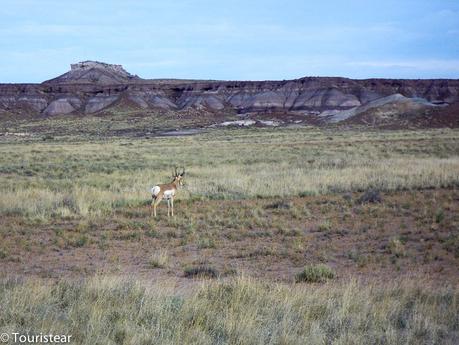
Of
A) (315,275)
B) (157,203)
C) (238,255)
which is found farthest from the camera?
(157,203)

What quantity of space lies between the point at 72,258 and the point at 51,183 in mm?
11898

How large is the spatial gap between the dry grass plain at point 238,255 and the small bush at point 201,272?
0.11ft

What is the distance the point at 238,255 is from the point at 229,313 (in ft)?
16.8

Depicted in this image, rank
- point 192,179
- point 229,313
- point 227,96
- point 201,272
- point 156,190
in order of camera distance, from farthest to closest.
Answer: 1. point 227,96
2. point 192,179
3. point 156,190
4. point 201,272
5. point 229,313

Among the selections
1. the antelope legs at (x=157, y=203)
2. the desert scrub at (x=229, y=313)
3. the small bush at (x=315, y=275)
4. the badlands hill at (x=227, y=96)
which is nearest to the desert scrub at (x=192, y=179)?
the antelope legs at (x=157, y=203)

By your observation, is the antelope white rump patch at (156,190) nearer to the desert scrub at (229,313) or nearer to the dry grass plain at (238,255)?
the dry grass plain at (238,255)

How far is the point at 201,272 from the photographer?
10.0m

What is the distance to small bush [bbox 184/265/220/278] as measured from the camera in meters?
9.93

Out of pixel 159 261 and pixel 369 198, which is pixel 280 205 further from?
pixel 159 261

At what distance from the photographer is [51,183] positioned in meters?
22.7

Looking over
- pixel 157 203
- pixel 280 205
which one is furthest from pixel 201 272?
pixel 280 205

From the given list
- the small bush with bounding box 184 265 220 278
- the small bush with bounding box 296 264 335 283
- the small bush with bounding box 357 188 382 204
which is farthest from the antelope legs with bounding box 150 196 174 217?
the small bush with bounding box 296 264 335 283

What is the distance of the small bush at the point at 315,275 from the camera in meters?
9.62

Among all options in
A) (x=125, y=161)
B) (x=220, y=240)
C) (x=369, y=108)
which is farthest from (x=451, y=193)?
(x=369, y=108)
